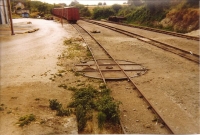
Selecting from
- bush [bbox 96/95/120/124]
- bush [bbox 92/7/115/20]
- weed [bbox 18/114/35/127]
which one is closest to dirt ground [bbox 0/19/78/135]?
weed [bbox 18/114/35/127]

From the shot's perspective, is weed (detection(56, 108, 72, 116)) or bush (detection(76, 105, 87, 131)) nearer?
bush (detection(76, 105, 87, 131))

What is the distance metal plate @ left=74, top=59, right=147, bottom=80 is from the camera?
9930 millimetres

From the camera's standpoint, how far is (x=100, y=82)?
9023mm

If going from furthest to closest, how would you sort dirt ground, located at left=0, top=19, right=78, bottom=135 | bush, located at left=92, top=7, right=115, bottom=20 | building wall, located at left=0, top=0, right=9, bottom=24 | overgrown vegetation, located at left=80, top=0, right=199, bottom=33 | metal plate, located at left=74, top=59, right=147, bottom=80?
bush, located at left=92, top=7, right=115, bottom=20, building wall, located at left=0, top=0, right=9, bottom=24, overgrown vegetation, located at left=80, top=0, right=199, bottom=33, metal plate, located at left=74, top=59, right=147, bottom=80, dirt ground, located at left=0, top=19, right=78, bottom=135

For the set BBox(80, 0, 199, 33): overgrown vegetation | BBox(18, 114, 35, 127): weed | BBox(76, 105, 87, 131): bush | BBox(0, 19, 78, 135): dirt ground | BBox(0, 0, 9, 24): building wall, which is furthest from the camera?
BBox(0, 0, 9, 24): building wall

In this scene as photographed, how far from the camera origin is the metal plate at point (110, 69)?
391 inches

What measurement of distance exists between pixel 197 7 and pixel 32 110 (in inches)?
1117

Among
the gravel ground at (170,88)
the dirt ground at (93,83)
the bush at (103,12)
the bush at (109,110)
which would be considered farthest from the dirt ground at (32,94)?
the bush at (103,12)

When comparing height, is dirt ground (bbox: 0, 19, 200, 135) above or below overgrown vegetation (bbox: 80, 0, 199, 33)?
below

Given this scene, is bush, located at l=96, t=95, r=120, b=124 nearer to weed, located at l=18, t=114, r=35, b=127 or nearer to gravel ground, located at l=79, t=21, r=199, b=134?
gravel ground, located at l=79, t=21, r=199, b=134

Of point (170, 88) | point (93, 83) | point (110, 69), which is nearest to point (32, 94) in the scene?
point (93, 83)

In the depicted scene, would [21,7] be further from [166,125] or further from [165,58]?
[166,125]

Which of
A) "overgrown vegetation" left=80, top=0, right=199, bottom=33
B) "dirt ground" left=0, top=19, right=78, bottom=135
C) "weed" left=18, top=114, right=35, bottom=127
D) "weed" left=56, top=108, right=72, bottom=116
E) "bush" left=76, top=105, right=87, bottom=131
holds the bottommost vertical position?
"dirt ground" left=0, top=19, right=78, bottom=135

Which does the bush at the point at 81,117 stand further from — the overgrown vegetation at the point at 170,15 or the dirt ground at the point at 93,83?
the overgrown vegetation at the point at 170,15
